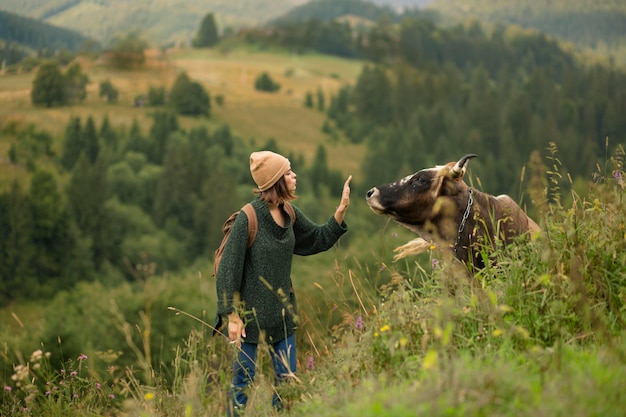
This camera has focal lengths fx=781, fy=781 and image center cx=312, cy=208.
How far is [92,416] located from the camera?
4961mm

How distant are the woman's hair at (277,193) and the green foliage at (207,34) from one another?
171831 mm

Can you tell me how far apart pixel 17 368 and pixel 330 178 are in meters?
107

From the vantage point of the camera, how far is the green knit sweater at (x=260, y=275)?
5125 mm

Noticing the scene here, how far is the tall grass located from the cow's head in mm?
581

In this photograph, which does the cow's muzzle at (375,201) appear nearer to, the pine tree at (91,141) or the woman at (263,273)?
the woman at (263,273)

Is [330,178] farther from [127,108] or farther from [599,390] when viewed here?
[599,390]

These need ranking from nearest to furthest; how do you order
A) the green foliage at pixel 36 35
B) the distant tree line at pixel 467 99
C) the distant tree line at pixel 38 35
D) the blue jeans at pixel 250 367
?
the blue jeans at pixel 250 367
the distant tree line at pixel 467 99
the green foliage at pixel 36 35
the distant tree line at pixel 38 35

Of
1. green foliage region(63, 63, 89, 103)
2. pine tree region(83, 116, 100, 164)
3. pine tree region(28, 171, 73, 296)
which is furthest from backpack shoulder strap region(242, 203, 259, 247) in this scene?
green foliage region(63, 63, 89, 103)

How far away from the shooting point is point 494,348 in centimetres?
393

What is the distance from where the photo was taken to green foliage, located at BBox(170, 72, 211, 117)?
436 feet

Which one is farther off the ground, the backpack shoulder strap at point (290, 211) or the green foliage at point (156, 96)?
the backpack shoulder strap at point (290, 211)

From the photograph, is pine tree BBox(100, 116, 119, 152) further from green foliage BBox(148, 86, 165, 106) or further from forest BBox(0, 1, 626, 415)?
green foliage BBox(148, 86, 165, 106)

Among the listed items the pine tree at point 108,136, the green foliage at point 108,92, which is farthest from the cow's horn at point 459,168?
the green foliage at point 108,92

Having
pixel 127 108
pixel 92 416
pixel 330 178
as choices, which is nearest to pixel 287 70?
pixel 127 108
